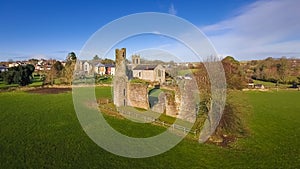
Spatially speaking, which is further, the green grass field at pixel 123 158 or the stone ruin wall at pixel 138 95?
the stone ruin wall at pixel 138 95

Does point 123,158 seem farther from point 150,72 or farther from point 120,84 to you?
point 150,72

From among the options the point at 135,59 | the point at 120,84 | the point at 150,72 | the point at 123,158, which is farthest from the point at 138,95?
the point at 135,59

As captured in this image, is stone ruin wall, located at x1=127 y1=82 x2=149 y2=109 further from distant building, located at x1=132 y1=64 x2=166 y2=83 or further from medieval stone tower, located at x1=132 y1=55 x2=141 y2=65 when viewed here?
medieval stone tower, located at x1=132 y1=55 x2=141 y2=65

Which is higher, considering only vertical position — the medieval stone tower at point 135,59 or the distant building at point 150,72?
the medieval stone tower at point 135,59

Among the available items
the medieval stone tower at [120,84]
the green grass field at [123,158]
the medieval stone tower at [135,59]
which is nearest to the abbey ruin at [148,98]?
the medieval stone tower at [120,84]

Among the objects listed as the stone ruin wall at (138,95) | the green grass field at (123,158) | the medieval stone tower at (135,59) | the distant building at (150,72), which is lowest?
the green grass field at (123,158)

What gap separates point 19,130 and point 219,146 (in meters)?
14.2

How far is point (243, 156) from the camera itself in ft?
43.1

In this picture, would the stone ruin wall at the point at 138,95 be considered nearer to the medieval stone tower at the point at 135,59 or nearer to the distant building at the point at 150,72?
the distant building at the point at 150,72

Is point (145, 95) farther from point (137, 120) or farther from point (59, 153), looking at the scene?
point (59, 153)

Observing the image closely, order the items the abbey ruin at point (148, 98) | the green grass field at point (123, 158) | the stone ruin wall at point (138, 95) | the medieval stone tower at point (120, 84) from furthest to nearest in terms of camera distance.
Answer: the medieval stone tower at point (120, 84), the stone ruin wall at point (138, 95), the abbey ruin at point (148, 98), the green grass field at point (123, 158)

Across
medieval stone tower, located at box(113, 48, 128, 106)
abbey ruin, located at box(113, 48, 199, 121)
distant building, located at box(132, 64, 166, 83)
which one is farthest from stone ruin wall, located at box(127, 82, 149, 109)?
distant building, located at box(132, 64, 166, 83)

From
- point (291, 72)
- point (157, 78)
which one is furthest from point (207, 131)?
point (291, 72)

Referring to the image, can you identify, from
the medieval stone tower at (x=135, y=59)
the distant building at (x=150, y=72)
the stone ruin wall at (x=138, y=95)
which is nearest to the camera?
the stone ruin wall at (x=138, y=95)
